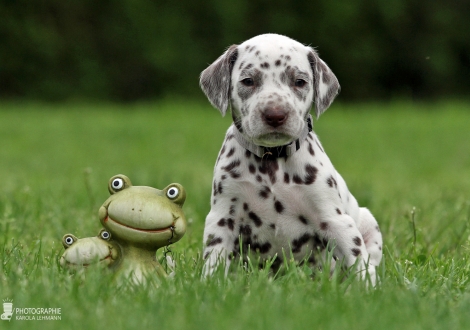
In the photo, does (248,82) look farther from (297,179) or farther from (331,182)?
(331,182)

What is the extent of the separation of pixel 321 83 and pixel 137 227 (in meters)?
1.56

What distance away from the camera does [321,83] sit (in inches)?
190

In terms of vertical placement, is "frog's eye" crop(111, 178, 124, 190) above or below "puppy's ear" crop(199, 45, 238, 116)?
below

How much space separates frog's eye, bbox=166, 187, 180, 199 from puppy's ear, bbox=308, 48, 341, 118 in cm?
114

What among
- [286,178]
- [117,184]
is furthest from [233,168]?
[117,184]

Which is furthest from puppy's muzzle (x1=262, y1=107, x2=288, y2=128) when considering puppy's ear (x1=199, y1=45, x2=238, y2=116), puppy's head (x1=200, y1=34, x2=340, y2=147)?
puppy's ear (x1=199, y1=45, x2=238, y2=116)

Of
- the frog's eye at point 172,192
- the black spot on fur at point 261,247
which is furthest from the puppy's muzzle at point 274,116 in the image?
the black spot on fur at point 261,247

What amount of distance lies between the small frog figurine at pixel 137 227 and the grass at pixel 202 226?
0.64 ft

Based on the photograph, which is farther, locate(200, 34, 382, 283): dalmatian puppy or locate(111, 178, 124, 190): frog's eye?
locate(200, 34, 382, 283): dalmatian puppy

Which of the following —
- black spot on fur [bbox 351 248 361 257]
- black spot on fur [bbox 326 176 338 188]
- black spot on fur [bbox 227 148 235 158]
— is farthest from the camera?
black spot on fur [bbox 227 148 235 158]

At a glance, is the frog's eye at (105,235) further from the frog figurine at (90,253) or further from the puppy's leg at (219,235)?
the puppy's leg at (219,235)

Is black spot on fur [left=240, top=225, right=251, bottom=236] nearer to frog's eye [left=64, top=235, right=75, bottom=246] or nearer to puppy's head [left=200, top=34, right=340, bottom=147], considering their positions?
puppy's head [left=200, top=34, right=340, bottom=147]

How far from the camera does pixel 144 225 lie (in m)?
4.05

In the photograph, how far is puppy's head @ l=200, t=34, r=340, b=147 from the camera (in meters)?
4.38
